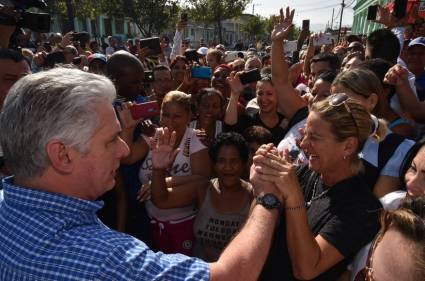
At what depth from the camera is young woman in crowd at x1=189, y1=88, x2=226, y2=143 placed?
3.65 m

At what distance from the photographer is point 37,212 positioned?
1.12m

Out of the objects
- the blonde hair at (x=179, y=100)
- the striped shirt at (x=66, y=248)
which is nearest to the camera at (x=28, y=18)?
the blonde hair at (x=179, y=100)

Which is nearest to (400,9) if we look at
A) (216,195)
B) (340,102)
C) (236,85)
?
(236,85)

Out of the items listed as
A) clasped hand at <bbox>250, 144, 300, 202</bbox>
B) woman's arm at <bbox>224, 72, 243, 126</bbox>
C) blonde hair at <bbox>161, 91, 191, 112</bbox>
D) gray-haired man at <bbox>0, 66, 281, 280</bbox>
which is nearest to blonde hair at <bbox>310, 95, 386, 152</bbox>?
clasped hand at <bbox>250, 144, 300, 202</bbox>

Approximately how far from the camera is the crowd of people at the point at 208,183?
1.10 m

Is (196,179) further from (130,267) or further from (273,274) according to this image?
(130,267)

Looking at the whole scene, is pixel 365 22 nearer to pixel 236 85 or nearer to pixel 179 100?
pixel 236 85

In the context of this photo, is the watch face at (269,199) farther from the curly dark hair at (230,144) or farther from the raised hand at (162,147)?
the curly dark hair at (230,144)

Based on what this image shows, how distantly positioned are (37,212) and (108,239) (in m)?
0.24

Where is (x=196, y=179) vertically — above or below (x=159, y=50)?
below

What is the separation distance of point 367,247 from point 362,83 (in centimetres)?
117

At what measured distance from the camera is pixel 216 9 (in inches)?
1405

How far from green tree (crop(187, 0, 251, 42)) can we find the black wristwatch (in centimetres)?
3571

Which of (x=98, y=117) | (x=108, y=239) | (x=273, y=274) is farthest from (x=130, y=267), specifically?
(x=273, y=274)
